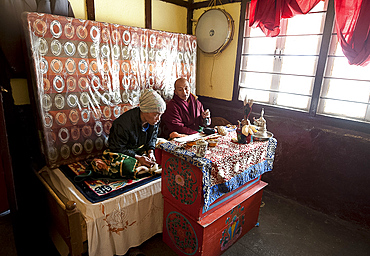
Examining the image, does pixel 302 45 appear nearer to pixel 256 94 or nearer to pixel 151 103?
pixel 256 94

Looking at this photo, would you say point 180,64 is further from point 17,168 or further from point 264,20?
point 17,168

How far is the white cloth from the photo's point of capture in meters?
1.85

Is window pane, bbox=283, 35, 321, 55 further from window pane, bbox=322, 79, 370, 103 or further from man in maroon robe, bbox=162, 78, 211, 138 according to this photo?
man in maroon robe, bbox=162, 78, 211, 138

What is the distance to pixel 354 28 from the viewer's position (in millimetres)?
2240

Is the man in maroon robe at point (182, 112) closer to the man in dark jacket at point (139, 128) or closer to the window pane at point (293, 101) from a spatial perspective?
the man in dark jacket at point (139, 128)

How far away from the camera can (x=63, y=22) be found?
2.33 m

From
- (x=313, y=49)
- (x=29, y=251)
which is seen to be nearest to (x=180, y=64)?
(x=313, y=49)

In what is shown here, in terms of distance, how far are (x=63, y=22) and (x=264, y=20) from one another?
7.62 ft

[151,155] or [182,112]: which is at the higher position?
[182,112]

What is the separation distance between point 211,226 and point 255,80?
2.32 m

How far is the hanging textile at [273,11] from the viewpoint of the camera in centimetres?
255

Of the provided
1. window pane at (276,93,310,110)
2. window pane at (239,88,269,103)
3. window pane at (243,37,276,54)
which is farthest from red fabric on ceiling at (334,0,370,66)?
window pane at (239,88,269,103)

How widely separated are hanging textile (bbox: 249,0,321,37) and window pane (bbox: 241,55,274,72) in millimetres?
364

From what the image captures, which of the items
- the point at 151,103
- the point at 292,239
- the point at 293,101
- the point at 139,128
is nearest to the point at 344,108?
the point at 293,101
